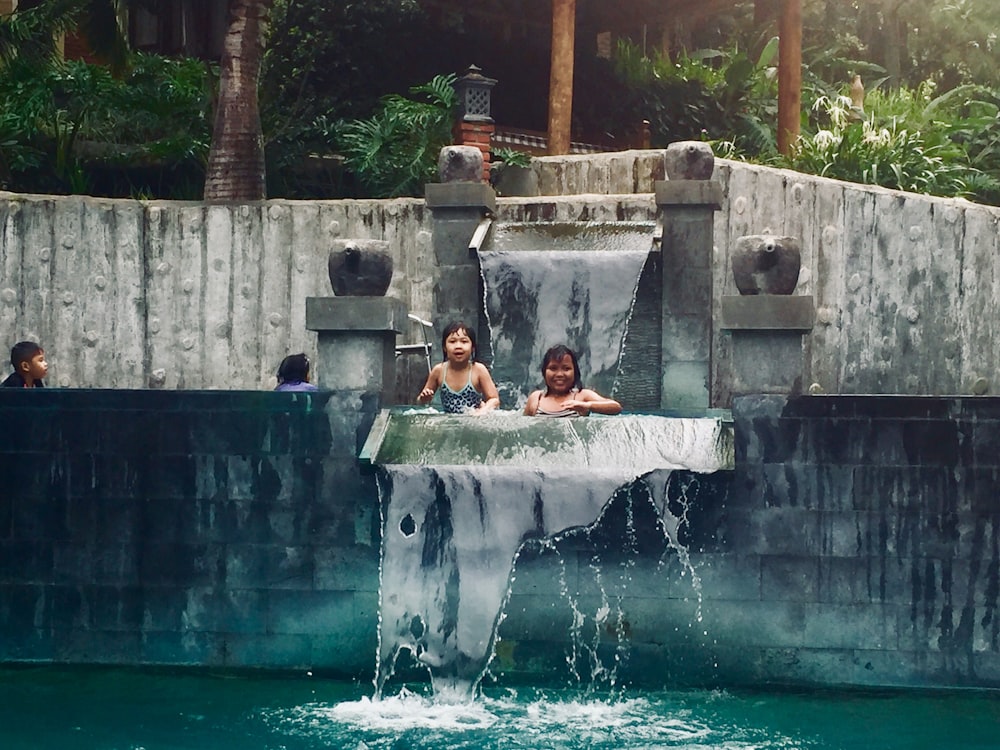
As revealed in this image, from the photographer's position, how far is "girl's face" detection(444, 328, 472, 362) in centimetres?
998

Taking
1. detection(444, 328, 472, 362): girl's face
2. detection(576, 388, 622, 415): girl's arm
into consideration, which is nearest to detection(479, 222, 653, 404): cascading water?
Result: detection(444, 328, 472, 362): girl's face

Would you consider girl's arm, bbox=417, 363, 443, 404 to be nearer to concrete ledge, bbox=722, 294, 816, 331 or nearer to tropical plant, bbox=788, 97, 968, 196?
concrete ledge, bbox=722, 294, 816, 331

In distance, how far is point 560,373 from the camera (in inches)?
365

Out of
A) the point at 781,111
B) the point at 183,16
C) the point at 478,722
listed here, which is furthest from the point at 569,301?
the point at 183,16

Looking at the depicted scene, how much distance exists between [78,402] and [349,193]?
26.9 ft

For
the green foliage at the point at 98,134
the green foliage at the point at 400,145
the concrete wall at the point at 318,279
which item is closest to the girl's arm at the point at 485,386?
the concrete wall at the point at 318,279

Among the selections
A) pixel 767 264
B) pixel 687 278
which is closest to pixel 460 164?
pixel 687 278

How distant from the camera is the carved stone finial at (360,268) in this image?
890cm

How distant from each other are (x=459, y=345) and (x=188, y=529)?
8.15ft

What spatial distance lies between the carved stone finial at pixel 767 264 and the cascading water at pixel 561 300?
119 inches

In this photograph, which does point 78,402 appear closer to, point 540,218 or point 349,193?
point 540,218

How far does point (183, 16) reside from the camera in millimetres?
21734

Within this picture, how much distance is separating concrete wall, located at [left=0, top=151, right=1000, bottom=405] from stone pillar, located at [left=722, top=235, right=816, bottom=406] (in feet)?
12.7

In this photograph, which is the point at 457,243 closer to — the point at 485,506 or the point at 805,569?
the point at 485,506
